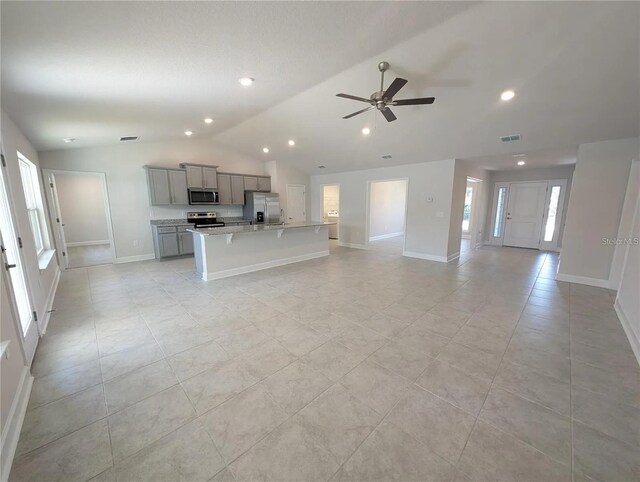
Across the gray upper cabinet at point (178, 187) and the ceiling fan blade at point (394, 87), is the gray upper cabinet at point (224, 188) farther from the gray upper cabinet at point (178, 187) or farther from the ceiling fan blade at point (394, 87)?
the ceiling fan blade at point (394, 87)

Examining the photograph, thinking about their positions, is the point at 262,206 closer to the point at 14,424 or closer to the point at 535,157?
the point at 14,424

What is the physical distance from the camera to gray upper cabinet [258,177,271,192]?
765 centimetres

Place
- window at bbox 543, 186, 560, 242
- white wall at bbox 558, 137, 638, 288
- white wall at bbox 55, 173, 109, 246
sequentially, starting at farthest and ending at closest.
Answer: white wall at bbox 55, 173, 109, 246 → window at bbox 543, 186, 560, 242 → white wall at bbox 558, 137, 638, 288

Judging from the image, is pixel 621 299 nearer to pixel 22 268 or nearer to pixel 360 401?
pixel 360 401

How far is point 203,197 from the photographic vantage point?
21.6ft

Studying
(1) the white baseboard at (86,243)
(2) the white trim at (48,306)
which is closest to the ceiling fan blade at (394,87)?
(2) the white trim at (48,306)

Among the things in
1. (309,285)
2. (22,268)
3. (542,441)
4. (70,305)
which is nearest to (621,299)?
(542,441)

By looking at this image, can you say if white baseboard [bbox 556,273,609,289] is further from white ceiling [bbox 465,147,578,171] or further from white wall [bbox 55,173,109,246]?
white wall [bbox 55,173,109,246]

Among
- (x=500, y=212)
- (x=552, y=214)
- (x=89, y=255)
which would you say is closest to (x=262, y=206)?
(x=89, y=255)

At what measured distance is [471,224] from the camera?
770 centimetres

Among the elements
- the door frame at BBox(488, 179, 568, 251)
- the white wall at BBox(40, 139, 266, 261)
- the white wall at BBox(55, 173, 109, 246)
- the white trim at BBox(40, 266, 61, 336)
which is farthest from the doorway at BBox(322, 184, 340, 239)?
the white trim at BBox(40, 266, 61, 336)

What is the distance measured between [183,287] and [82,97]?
2788 millimetres

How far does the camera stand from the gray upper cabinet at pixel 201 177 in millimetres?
6301

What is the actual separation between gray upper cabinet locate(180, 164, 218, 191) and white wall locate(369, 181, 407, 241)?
488 cm
